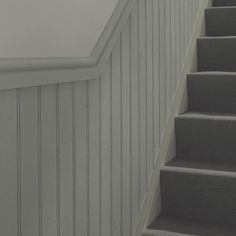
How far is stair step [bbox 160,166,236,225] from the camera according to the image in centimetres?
185

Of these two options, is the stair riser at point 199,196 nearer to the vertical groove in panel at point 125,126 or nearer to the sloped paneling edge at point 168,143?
the sloped paneling edge at point 168,143

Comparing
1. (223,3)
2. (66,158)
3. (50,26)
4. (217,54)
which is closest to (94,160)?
(66,158)

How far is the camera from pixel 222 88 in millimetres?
2316

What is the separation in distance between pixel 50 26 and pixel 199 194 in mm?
890

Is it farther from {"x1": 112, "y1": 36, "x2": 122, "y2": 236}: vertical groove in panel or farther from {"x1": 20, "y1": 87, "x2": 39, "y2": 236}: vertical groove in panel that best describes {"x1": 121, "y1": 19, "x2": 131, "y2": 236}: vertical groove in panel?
{"x1": 20, "y1": 87, "x2": 39, "y2": 236}: vertical groove in panel

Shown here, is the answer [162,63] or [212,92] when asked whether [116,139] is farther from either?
[212,92]

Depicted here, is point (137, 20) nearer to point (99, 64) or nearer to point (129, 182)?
point (99, 64)

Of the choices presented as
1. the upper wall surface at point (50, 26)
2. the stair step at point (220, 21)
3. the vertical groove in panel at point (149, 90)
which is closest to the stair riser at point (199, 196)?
the vertical groove in panel at point (149, 90)

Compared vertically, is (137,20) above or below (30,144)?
above

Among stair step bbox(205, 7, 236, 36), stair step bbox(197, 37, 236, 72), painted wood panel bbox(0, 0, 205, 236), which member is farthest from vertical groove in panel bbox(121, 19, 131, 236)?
stair step bbox(205, 7, 236, 36)

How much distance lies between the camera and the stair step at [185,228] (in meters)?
1.73

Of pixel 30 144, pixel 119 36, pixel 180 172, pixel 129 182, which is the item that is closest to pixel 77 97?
pixel 30 144

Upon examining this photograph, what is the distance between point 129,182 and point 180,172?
32 cm

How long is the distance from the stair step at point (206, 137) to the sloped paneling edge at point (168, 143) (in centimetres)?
5
